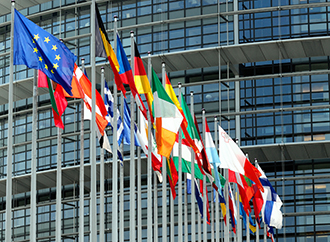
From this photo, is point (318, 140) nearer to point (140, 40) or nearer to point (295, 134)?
point (295, 134)

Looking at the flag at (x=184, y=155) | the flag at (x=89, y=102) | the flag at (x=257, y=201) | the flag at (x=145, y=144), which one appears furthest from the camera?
the flag at (x=257, y=201)

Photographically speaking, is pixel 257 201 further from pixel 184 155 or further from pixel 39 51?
pixel 39 51

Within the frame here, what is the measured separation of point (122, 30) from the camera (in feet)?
126

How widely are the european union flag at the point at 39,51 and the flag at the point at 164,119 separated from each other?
402cm

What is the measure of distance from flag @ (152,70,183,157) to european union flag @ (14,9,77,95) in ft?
13.2

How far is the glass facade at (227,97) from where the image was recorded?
35.6m

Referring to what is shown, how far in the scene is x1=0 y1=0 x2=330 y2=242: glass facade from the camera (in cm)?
3559

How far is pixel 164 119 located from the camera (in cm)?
A: 1838

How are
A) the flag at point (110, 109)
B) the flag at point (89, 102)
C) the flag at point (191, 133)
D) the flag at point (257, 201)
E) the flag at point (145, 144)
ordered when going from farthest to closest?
the flag at point (257, 201) → the flag at point (191, 133) → the flag at point (145, 144) → the flag at point (110, 109) → the flag at point (89, 102)

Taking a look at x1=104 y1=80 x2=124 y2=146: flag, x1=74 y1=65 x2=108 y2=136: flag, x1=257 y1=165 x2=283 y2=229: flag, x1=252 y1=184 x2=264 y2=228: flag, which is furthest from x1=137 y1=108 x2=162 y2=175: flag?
x1=257 y1=165 x2=283 y2=229: flag

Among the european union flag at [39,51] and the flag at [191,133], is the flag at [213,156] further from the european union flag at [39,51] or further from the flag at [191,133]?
the european union flag at [39,51]

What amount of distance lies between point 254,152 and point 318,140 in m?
3.45

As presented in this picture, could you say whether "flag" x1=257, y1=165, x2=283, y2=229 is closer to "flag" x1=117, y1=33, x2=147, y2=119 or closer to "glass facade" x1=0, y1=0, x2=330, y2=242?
"glass facade" x1=0, y1=0, x2=330, y2=242

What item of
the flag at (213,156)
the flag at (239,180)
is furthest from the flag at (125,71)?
the flag at (239,180)
